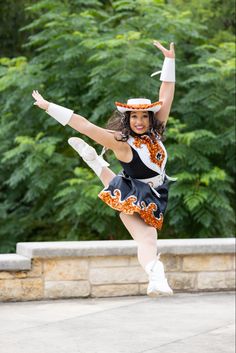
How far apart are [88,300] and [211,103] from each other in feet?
11.1

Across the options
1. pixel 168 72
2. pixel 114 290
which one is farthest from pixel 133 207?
pixel 114 290

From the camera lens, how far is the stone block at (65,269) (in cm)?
756

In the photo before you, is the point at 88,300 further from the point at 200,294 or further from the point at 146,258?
the point at 146,258

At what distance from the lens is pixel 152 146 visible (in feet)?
15.9

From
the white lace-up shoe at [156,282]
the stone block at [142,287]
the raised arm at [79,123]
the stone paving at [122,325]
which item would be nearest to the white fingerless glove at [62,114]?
the raised arm at [79,123]

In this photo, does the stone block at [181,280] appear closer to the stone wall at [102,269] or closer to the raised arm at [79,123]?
the stone wall at [102,269]

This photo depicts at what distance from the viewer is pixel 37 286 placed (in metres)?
7.52

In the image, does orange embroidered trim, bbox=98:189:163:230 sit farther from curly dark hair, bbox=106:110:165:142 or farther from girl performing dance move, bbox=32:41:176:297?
curly dark hair, bbox=106:110:165:142

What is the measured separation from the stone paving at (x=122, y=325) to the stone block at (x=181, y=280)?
10cm

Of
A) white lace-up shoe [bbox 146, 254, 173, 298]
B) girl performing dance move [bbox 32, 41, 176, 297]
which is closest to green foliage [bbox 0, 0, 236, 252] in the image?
girl performing dance move [bbox 32, 41, 176, 297]

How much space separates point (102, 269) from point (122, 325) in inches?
46.2

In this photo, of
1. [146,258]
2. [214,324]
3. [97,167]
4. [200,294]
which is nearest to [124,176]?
[97,167]

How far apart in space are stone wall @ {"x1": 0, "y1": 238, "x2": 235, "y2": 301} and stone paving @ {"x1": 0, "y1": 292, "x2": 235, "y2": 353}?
4.0 inches

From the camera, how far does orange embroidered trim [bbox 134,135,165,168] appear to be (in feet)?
15.7
